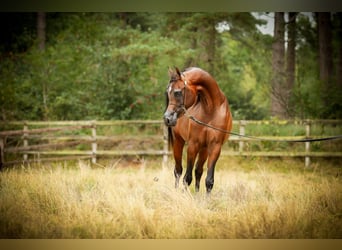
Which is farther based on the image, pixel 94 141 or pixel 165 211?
pixel 94 141

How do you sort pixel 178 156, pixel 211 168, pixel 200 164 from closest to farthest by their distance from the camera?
pixel 211 168 < pixel 200 164 < pixel 178 156

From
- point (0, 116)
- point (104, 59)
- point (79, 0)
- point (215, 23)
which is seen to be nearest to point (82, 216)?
point (79, 0)

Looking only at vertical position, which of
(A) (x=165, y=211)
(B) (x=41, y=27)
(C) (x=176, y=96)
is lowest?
(A) (x=165, y=211)

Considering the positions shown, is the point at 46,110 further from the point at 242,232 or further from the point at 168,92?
the point at 242,232

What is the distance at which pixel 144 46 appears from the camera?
8.42 m

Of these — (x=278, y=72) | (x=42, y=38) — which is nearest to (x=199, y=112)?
(x=278, y=72)

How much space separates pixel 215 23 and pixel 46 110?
3892mm

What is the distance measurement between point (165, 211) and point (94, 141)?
4107mm

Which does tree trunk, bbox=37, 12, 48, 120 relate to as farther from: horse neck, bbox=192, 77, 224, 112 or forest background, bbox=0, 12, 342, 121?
horse neck, bbox=192, 77, 224, 112

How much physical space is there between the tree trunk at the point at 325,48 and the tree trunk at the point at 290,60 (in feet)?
1.67

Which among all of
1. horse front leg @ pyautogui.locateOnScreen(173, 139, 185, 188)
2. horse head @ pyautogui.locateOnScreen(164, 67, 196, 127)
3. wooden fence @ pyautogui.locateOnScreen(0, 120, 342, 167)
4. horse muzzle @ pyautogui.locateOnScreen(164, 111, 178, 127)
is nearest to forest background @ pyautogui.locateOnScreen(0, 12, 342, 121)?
wooden fence @ pyautogui.locateOnScreen(0, 120, 342, 167)

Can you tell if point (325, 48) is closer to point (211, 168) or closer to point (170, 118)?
point (211, 168)

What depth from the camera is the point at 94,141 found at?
26.6 feet

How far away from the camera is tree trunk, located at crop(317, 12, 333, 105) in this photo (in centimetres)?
850
